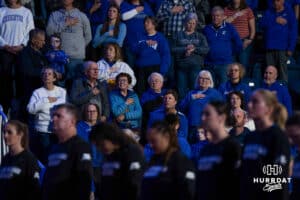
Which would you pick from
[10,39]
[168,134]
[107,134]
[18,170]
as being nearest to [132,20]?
[10,39]

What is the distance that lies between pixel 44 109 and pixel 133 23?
2753mm

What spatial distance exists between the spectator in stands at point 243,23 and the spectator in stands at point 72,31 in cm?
230

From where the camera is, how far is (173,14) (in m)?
16.9

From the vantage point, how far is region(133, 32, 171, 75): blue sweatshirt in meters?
16.3

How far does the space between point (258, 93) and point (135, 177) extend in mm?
1411

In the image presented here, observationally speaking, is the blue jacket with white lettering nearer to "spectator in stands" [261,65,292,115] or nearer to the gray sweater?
"spectator in stands" [261,65,292,115]

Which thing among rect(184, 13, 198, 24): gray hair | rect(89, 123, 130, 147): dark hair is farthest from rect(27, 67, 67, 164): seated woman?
rect(89, 123, 130, 147): dark hair

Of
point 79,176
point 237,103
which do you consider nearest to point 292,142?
point 79,176

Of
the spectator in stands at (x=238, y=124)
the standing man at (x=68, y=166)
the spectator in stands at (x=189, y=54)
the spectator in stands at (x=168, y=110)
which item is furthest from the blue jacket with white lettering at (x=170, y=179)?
the spectator in stands at (x=189, y=54)

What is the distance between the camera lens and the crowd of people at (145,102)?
9.95 metres

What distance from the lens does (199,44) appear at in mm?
16438

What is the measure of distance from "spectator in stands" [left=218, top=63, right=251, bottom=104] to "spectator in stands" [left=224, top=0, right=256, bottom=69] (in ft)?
6.63

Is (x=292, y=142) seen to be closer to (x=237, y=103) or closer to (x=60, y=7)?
(x=237, y=103)

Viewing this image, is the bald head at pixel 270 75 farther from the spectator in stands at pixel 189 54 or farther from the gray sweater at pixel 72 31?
the gray sweater at pixel 72 31
